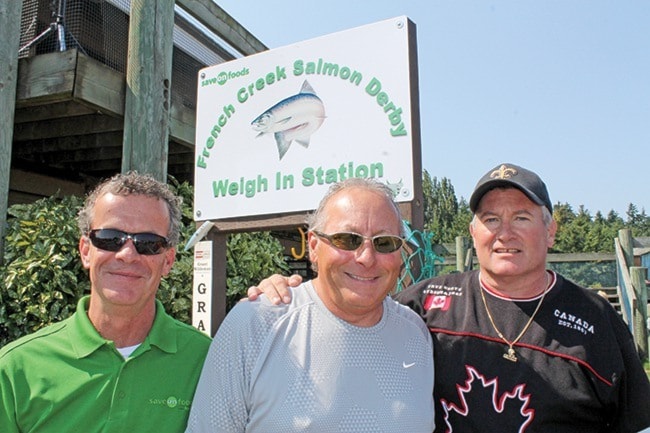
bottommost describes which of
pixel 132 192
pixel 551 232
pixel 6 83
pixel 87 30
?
pixel 551 232

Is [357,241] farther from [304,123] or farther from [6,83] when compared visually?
[6,83]

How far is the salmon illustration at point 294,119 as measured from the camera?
10.4 feet

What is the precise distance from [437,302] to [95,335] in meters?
1.22

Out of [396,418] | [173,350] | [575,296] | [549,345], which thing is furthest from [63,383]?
[575,296]

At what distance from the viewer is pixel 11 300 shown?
166 inches

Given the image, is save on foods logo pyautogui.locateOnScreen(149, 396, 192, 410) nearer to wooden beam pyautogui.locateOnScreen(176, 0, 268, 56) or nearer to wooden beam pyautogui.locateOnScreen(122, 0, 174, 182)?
wooden beam pyautogui.locateOnScreen(122, 0, 174, 182)

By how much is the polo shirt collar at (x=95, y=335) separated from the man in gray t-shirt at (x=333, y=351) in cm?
23

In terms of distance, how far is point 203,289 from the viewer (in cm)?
354

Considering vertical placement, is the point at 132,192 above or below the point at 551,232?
above

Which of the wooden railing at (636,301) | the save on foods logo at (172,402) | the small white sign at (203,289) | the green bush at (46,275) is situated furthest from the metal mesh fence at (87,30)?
the wooden railing at (636,301)

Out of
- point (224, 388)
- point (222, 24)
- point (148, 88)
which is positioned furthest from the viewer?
point (222, 24)

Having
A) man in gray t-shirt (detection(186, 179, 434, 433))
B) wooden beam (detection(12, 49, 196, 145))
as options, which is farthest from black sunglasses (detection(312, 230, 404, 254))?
wooden beam (detection(12, 49, 196, 145))

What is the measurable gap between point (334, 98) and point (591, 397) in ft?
6.31

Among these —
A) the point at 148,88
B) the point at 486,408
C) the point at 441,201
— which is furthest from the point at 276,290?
the point at 441,201
